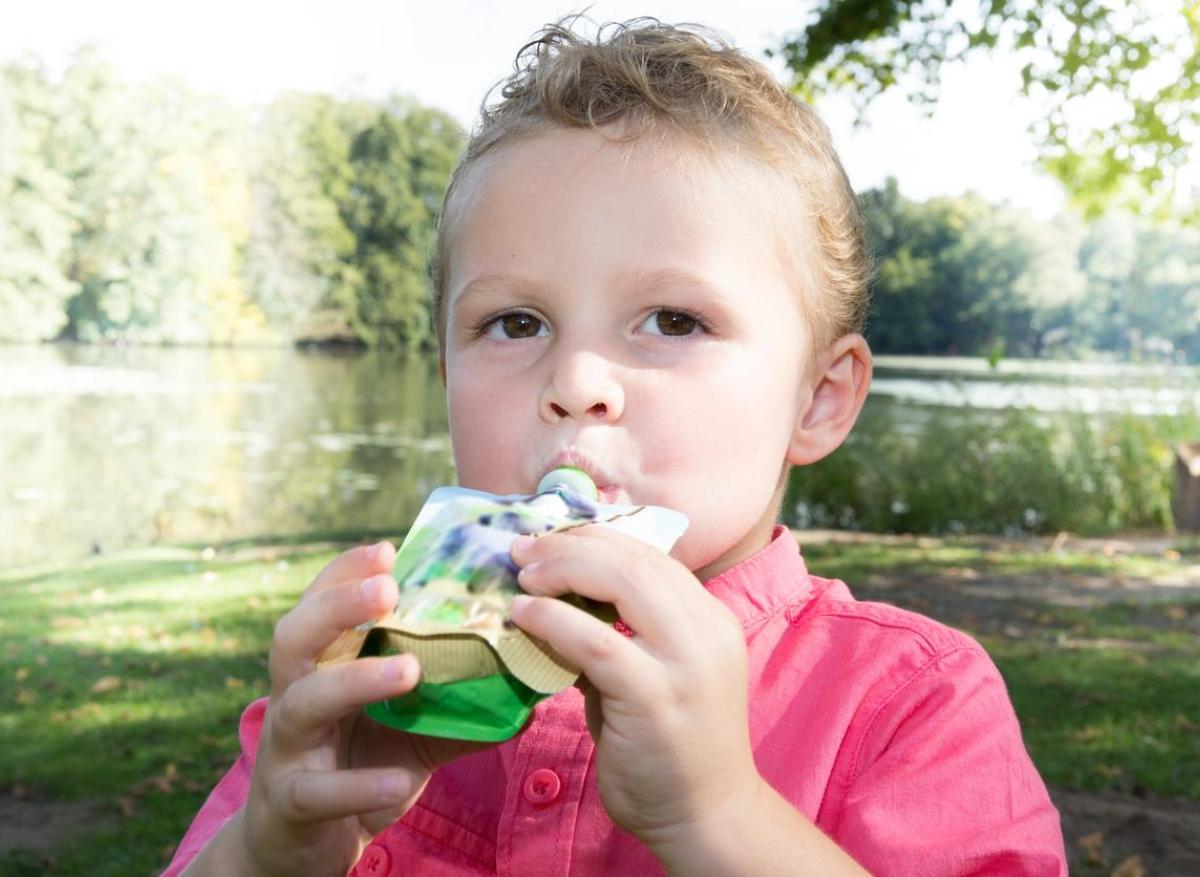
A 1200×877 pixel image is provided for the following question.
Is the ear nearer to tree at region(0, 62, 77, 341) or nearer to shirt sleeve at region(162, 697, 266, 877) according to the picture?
shirt sleeve at region(162, 697, 266, 877)

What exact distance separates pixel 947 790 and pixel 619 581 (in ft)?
1.79

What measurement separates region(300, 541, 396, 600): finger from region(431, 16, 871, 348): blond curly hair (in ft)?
2.08

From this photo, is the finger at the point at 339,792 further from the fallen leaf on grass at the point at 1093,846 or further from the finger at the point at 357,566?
the fallen leaf on grass at the point at 1093,846

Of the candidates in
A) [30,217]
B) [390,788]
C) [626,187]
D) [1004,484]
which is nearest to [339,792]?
[390,788]

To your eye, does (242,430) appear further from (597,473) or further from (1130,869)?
(597,473)

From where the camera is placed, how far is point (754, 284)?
1.49 m

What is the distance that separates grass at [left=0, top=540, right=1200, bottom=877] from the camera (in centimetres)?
438

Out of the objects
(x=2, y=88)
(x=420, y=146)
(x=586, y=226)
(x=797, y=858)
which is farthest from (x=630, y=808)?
(x=420, y=146)

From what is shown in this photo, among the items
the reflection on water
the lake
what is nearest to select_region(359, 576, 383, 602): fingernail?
the lake

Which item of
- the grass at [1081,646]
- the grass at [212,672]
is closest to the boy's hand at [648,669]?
the grass at [212,672]

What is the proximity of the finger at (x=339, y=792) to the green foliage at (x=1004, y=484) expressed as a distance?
10320 millimetres

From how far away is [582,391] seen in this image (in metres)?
1.34

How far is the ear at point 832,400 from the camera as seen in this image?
1711 mm

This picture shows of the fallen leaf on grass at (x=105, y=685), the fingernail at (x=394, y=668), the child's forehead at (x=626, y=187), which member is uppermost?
the child's forehead at (x=626, y=187)
